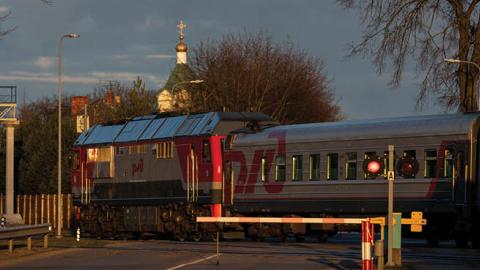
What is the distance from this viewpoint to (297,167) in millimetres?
37031

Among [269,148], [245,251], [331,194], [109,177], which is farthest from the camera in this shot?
[109,177]

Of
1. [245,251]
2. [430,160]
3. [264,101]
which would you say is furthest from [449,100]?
[264,101]

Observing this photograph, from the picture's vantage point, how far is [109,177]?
4622 centimetres

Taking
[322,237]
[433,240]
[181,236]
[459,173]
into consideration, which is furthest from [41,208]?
[459,173]

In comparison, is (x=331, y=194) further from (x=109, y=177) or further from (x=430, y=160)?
(x=109, y=177)

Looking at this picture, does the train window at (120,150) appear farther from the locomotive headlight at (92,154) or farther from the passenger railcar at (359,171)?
the passenger railcar at (359,171)

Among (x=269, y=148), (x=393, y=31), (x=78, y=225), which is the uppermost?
(x=393, y=31)

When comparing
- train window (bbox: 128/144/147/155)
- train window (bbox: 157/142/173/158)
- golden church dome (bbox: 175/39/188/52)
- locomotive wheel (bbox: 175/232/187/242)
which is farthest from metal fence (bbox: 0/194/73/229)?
locomotive wheel (bbox: 175/232/187/242)

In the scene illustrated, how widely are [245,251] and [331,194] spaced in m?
5.13

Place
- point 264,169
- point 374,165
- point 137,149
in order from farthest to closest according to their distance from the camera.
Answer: point 137,149 → point 264,169 → point 374,165

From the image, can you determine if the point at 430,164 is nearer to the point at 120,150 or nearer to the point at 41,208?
the point at 120,150

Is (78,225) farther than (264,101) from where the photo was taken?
No

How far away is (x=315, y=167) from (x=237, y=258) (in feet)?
28.5

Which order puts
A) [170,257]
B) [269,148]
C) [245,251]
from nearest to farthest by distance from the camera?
[170,257], [245,251], [269,148]
